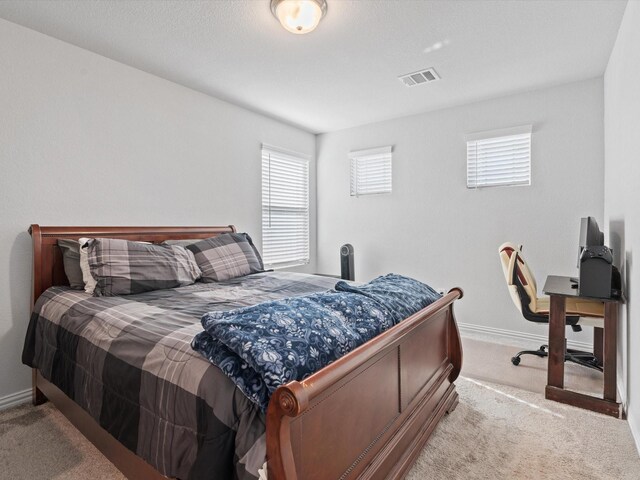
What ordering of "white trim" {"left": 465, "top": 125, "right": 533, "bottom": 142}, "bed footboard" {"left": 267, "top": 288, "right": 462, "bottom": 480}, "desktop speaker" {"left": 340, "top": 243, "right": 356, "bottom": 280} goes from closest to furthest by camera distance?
"bed footboard" {"left": 267, "top": 288, "right": 462, "bottom": 480} → "white trim" {"left": 465, "top": 125, "right": 533, "bottom": 142} → "desktop speaker" {"left": 340, "top": 243, "right": 356, "bottom": 280}

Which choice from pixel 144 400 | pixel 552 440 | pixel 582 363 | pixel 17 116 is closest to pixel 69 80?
pixel 17 116

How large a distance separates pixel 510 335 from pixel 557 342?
1304mm

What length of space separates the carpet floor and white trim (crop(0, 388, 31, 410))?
0.05 metres

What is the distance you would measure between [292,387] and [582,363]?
2.89m

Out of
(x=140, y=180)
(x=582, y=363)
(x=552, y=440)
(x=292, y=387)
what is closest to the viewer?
(x=292, y=387)

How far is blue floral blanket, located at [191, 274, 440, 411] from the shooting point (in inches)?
42.8

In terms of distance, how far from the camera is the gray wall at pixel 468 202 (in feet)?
10.9

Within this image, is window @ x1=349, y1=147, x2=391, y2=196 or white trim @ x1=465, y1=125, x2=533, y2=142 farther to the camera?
window @ x1=349, y1=147, x2=391, y2=196

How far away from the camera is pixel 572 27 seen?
2408mm

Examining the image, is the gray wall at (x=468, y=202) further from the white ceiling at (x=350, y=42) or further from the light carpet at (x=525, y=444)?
the light carpet at (x=525, y=444)

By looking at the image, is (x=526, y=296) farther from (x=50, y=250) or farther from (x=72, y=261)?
(x=50, y=250)

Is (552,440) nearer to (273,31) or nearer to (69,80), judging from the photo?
(273,31)

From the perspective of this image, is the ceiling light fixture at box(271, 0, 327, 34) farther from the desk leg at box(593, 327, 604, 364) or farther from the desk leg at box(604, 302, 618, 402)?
the desk leg at box(593, 327, 604, 364)

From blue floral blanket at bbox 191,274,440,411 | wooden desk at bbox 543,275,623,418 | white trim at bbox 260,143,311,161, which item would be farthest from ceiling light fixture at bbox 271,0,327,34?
wooden desk at bbox 543,275,623,418
